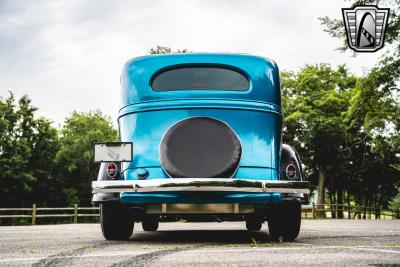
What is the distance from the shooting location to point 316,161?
32.1 meters

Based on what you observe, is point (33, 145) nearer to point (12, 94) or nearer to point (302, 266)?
point (12, 94)

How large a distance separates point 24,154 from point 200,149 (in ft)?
113

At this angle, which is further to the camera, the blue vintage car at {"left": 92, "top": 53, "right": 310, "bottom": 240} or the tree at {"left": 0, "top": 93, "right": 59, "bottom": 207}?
the tree at {"left": 0, "top": 93, "right": 59, "bottom": 207}

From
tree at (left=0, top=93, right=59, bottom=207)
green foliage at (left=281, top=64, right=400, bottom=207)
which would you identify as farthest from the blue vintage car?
tree at (left=0, top=93, right=59, bottom=207)

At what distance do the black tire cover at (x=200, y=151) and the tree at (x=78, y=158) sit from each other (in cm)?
3423

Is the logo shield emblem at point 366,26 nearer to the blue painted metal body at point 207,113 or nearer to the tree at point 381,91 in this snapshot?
the tree at point 381,91

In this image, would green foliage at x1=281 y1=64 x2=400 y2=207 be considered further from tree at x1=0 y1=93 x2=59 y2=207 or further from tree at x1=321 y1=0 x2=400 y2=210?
tree at x1=0 y1=93 x2=59 y2=207

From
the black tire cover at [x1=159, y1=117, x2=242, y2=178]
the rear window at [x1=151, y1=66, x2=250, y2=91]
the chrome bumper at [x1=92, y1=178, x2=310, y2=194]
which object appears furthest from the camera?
the rear window at [x1=151, y1=66, x2=250, y2=91]

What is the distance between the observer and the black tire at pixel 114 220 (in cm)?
643

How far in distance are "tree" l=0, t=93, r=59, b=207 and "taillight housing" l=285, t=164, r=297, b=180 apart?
32.2m

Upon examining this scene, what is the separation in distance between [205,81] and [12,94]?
121 feet

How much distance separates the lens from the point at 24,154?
37.9m

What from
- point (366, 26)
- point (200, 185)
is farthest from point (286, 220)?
point (366, 26)

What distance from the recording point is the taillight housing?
6.33 m
